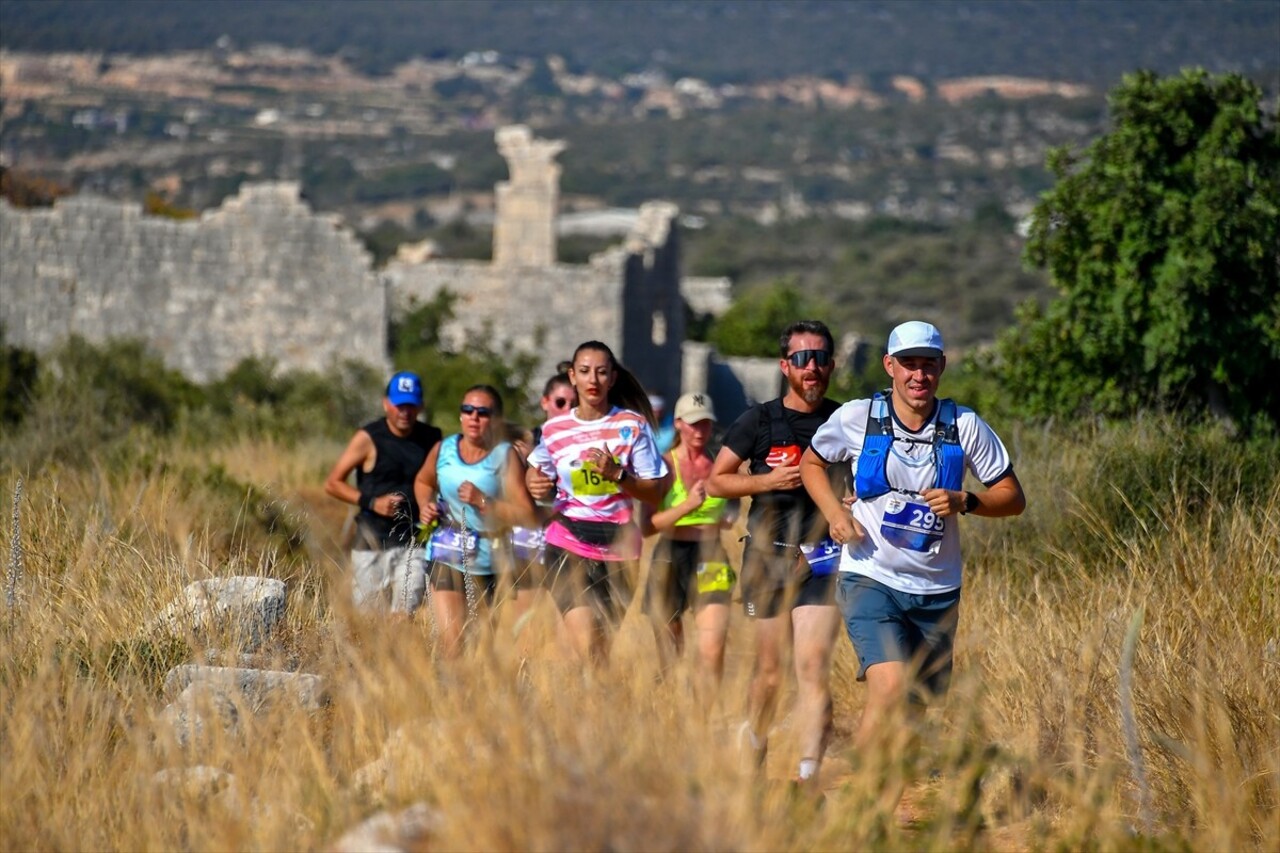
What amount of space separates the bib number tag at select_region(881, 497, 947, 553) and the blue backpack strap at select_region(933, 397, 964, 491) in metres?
0.11

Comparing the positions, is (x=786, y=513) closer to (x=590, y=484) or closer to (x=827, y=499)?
(x=827, y=499)

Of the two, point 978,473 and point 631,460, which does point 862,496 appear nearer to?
point 978,473

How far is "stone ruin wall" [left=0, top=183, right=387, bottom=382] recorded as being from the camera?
75.6ft

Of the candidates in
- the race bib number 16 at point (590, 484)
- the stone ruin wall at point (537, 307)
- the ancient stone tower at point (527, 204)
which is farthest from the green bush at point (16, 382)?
the ancient stone tower at point (527, 204)

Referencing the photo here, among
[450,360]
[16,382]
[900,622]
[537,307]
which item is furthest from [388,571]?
[537,307]

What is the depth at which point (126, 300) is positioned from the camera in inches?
929

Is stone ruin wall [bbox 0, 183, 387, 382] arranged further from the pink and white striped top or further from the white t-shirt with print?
the white t-shirt with print

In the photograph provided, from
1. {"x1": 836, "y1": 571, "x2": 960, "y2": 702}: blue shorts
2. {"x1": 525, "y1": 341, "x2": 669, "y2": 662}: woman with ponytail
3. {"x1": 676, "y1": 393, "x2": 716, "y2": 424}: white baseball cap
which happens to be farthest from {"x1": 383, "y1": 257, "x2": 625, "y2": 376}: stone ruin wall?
{"x1": 836, "y1": 571, "x2": 960, "y2": 702}: blue shorts

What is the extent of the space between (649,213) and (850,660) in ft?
65.5

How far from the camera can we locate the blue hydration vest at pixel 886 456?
5.44 metres

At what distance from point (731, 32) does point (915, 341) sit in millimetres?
81823

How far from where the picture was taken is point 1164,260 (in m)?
12.0

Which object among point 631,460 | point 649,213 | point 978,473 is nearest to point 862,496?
point 978,473

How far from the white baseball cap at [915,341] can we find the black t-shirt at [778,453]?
0.70m
